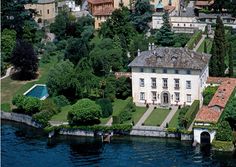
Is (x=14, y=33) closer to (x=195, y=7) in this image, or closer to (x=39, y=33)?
(x=39, y=33)

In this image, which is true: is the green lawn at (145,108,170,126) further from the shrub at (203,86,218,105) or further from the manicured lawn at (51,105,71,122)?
the manicured lawn at (51,105,71,122)

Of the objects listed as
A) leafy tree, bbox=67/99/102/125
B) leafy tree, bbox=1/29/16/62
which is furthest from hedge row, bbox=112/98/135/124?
leafy tree, bbox=1/29/16/62

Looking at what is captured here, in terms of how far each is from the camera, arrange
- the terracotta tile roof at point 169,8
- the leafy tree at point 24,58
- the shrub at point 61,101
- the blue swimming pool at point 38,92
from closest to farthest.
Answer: the shrub at point 61,101 → the blue swimming pool at point 38,92 → the leafy tree at point 24,58 → the terracotta tile roof at point 169,8

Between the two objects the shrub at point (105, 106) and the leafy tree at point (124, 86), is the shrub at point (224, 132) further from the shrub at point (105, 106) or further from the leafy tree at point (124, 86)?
the leafy tree at point (124, 86)

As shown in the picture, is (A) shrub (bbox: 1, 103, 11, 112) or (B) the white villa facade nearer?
(B) the white villa facade

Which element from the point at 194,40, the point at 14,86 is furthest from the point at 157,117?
the point at 194,40

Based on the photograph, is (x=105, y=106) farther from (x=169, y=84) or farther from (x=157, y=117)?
(x=169, y=84)

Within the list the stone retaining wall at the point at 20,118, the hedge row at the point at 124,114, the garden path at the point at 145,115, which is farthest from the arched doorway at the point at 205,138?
the stone retaining wall at the point at 20,118
